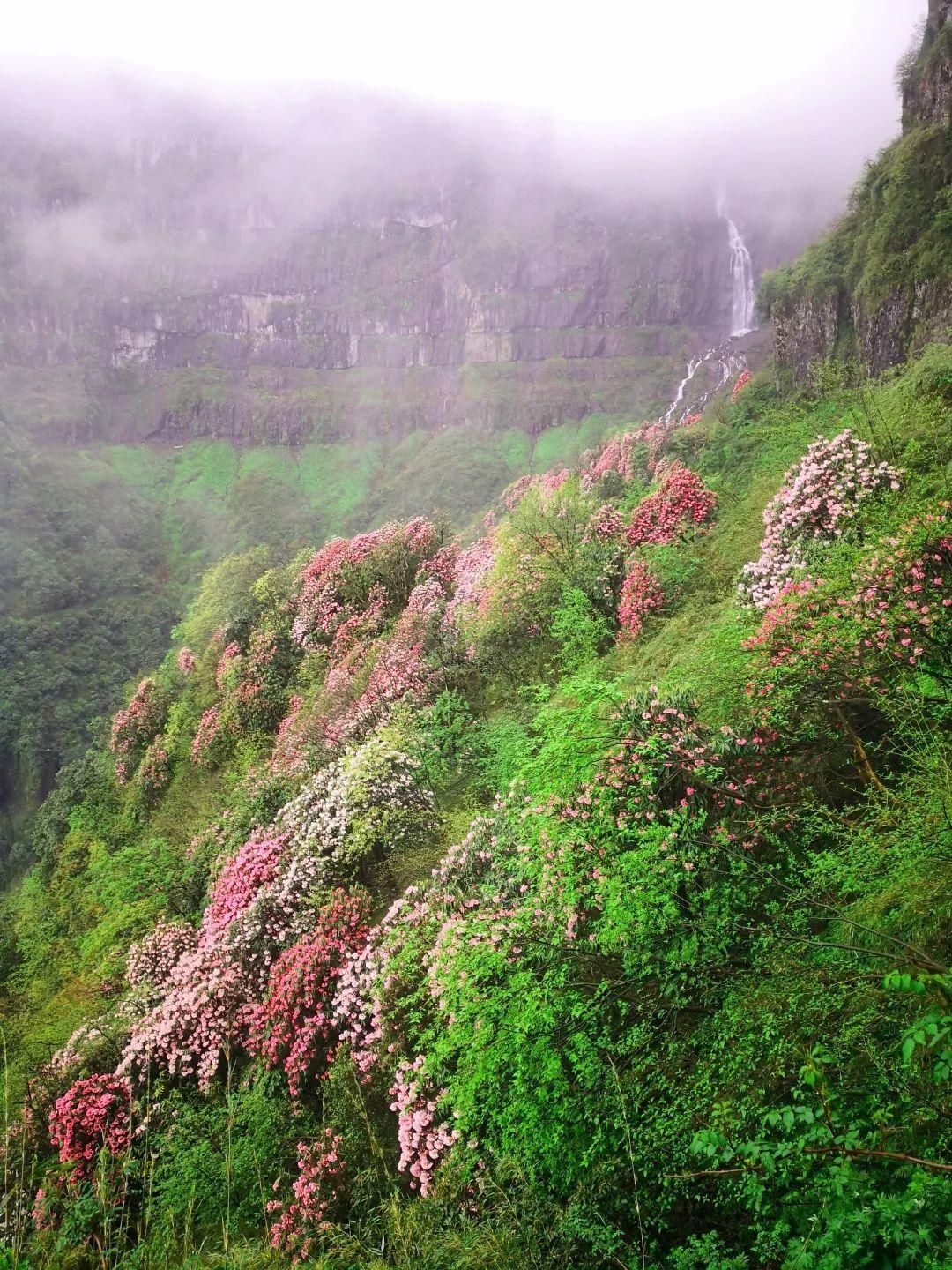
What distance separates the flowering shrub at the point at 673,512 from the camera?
1218 cm

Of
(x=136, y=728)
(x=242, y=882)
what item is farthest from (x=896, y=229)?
(x=136, y=728)

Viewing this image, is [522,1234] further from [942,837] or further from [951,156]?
[951,156]

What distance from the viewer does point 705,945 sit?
4.46 meters

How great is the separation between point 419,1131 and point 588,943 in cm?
251

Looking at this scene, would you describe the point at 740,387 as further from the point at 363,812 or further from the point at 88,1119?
the point at 88,1119

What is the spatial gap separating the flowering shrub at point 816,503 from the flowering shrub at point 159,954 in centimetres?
1036

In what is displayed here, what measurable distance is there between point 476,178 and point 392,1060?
175956mm

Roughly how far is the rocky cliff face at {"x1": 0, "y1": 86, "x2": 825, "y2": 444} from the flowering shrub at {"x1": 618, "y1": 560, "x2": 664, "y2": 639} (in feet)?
329

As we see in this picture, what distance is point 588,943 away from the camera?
5051mm

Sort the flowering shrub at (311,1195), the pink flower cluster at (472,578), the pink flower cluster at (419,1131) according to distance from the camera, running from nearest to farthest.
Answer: the pink flower cluster at (419,1131)
the flowering shrub at (311,1195)
the pink flower cluster at (472,578)

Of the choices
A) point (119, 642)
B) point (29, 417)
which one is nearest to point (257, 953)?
point (119, 642)

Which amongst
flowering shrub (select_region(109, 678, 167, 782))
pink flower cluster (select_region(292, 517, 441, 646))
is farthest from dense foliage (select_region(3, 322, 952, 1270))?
flowering shrub (select_region(109, 678, 167, 782))

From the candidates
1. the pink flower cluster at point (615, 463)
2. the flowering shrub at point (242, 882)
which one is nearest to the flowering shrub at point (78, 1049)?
the flowering shrub at point (242, 882)

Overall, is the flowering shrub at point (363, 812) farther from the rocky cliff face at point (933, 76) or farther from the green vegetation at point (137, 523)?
the green vegetation at point (137, 523)
